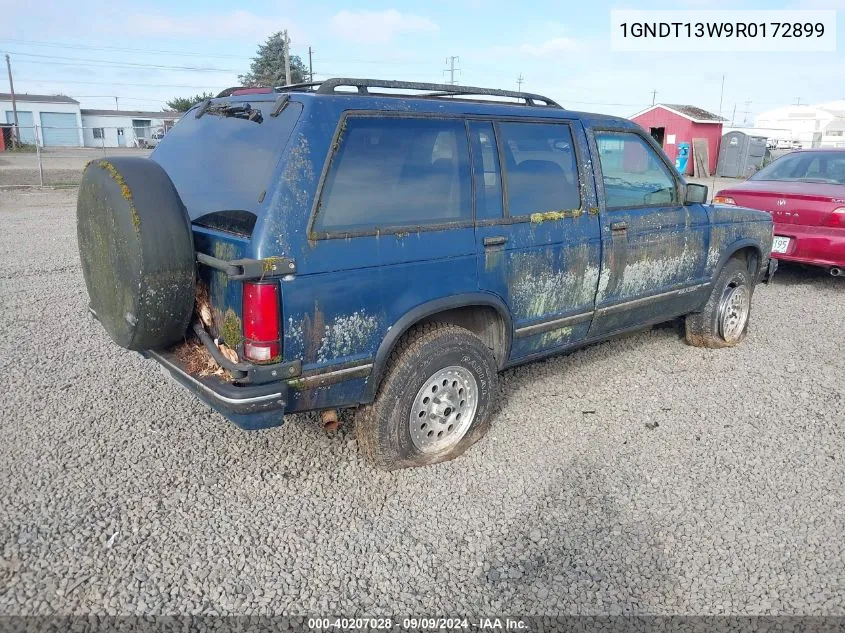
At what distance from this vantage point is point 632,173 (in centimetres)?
446

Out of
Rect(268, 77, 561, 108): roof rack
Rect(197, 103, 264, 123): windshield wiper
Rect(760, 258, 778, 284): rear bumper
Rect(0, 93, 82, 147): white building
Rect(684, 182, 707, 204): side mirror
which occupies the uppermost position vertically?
Rect(0, 93, 82, 147): white building

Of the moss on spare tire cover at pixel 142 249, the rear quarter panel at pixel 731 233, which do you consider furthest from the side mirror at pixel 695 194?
the moss on spare tire cover at pixel 142 249

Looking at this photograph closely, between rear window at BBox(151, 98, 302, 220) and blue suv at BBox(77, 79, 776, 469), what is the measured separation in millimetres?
13

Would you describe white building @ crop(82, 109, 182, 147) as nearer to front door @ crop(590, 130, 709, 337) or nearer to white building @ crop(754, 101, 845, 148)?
white building @ crop(754, 101, 845, 148)

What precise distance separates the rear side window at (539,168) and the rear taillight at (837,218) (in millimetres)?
4623

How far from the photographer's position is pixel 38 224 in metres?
11.2

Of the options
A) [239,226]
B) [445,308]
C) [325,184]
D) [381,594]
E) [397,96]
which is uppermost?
[397,96]

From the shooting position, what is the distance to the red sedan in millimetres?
7016

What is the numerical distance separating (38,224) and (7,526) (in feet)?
32.6

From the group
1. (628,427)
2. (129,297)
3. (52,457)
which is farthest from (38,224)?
(628,427)

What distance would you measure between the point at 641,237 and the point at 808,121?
61593mm

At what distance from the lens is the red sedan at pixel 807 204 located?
7016mm

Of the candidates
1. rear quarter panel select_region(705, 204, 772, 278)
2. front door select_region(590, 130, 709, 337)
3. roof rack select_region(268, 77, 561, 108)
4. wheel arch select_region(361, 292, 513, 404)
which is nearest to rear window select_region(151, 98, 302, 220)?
roof rack select_region(268, 77, 561, 108)

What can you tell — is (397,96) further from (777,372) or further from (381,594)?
(777,372)
